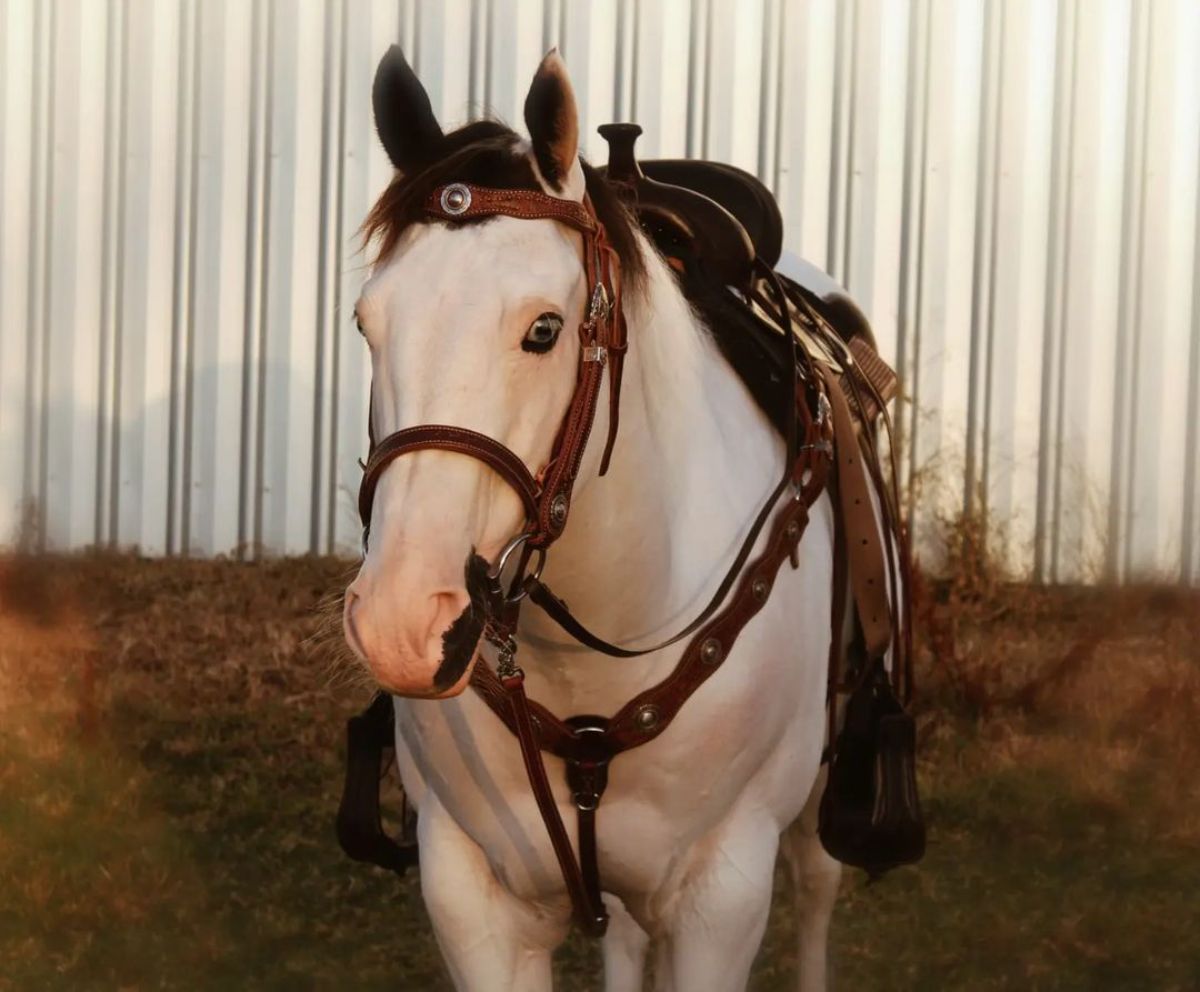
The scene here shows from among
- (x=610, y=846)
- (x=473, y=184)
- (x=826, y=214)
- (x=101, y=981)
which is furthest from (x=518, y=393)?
(x=826, y=214)

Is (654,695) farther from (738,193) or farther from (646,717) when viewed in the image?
(738,193)

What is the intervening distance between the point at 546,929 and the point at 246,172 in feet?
18.4

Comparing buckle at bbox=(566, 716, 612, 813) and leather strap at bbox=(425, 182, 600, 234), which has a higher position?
leather strap at bbox=(425, 182, 600, 234)

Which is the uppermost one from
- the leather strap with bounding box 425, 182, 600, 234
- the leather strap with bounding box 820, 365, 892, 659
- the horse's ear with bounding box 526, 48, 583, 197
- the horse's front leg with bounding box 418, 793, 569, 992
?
the horse's ear with bounding box 526, 48, 583, 197

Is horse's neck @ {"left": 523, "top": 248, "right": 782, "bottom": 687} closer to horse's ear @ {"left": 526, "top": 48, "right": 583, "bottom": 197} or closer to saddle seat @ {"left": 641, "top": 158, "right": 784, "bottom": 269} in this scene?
horse's ear @ {"left": 526, "top": 48, "right": 583, "bottom": 197}

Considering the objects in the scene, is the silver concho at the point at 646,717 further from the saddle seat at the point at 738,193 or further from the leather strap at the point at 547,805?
the saddle seat at the point at 738,193

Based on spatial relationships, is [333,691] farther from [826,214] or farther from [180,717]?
[826,214]

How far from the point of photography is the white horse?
2248 millimetres

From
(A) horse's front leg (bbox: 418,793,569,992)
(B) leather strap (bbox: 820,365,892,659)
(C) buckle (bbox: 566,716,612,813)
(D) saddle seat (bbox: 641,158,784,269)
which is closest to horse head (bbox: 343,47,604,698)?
(C) buckle (bbox: 566,716,612,813)

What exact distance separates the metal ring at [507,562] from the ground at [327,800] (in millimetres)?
3090

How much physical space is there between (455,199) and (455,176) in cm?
6

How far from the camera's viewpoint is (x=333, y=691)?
7.14 meters

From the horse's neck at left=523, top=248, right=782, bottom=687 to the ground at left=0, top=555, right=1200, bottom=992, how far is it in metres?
2.65

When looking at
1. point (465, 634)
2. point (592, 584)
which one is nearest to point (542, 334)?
point (465, 634)
